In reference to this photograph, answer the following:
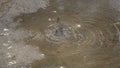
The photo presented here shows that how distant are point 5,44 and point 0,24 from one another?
297 mm

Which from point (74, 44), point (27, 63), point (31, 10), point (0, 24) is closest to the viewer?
point (27, 63)

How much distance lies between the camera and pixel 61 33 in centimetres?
219

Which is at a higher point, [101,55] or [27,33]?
[27,33]

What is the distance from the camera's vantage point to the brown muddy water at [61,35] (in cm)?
198

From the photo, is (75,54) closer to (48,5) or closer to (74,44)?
(74,44)

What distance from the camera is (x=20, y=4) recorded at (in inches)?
102

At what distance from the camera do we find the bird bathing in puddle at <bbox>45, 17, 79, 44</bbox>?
2139mm

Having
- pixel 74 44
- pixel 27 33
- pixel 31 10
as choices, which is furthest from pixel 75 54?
pixel 31 10

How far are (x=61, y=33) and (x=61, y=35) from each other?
23 millimetres

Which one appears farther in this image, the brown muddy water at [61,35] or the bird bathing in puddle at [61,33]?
the bird bathing in puddle at [61,33]

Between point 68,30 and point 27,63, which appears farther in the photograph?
point 68,30

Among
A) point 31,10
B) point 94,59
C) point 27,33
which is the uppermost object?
point 31,10

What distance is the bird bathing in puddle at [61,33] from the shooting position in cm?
214

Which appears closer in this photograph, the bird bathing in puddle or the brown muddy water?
the brown muddy water
